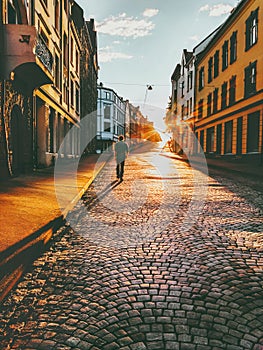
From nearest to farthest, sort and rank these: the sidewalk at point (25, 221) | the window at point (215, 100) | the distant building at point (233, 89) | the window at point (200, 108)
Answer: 1. the sidewalk at point (25, 221)
2. the distant building at point (233, 89)
3. the window at point (215, 100)
4. the window at point (200, 108)

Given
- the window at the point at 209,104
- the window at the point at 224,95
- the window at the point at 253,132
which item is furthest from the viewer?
the window at the point at 209,104

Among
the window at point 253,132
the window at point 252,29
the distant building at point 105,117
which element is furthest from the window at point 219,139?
the distant building at point 105,117

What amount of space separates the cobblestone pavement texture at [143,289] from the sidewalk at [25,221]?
0.16 metres

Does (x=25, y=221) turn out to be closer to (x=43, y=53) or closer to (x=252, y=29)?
(x=43, y=53)

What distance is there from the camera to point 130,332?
2240mm

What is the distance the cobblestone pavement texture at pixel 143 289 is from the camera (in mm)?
2195

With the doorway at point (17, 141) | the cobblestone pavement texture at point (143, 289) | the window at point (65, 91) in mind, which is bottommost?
the cobblestone pavement texture at point (143, 289)

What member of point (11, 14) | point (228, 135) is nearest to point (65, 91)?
point (11, 14)

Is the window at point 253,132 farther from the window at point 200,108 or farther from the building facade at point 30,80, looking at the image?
the window at point 200,108

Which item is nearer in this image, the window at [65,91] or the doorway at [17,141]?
the doorway at [17,141]

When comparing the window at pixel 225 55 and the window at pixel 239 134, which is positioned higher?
the window at pixel 225 55

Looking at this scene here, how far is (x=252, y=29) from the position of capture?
20.9m

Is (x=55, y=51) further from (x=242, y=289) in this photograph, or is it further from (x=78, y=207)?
(x=242, y=289)

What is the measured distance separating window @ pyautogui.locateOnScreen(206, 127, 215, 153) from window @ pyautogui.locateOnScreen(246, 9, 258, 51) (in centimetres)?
976
